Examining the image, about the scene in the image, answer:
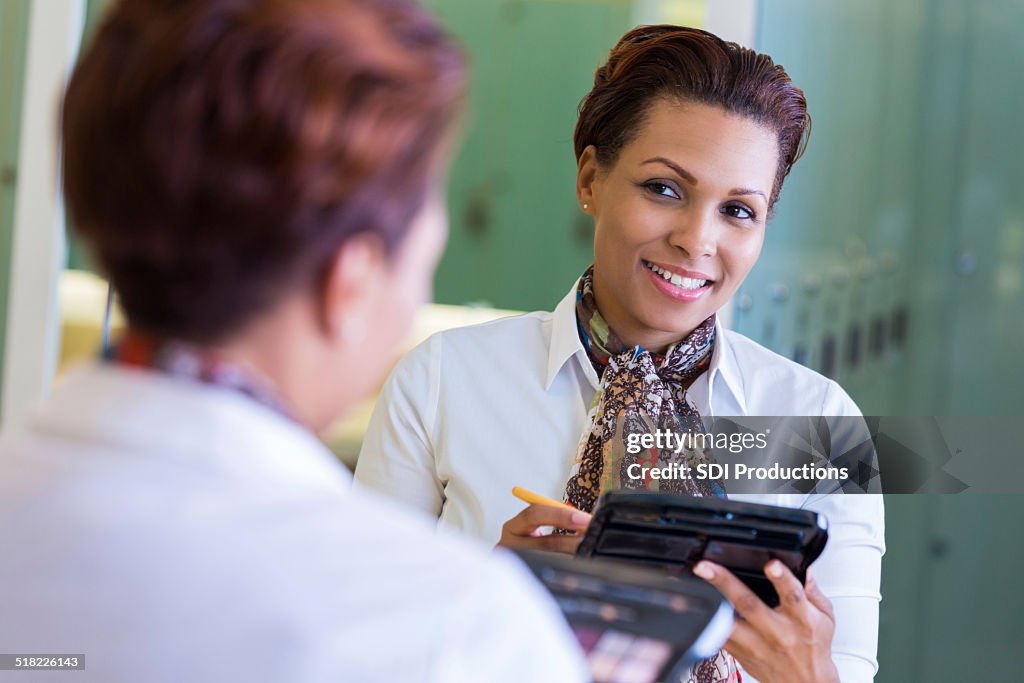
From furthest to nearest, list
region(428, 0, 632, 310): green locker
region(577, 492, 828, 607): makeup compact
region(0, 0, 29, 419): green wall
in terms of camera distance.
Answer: region(0, 0, 29, 419): green wall, region(428, 0, 632, 310): green locker, region(577, 492, 828, 607): makeup compact

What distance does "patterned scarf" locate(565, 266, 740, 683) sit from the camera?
1490 millimetres

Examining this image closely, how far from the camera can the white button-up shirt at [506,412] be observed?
1525 millimetres

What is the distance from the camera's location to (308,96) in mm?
580

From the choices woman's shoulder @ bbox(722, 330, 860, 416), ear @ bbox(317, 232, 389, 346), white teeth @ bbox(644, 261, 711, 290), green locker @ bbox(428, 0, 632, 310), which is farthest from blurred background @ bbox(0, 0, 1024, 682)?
ear @ bbox(317, 232, 389, 346)

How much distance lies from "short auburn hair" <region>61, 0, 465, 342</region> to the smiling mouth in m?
0.90

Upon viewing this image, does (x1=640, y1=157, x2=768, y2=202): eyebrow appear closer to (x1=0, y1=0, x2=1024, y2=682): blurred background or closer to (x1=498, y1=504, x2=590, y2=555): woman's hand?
(x1=498, y1=504, x2=590, y2=555): woman's hand

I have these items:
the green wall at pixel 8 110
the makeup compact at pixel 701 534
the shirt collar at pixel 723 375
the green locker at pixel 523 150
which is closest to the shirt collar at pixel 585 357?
the shirt collar at pixel 723 375

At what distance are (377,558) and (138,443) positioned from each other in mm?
140

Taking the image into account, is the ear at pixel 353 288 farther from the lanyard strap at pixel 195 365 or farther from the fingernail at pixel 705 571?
the fingernail at pixel 705 571

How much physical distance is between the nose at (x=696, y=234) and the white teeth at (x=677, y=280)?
1.4 inches

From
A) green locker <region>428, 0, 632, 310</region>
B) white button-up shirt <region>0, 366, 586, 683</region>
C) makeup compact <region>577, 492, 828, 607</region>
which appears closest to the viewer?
white button-up shirt <region>0, 366, 586, 683</region>

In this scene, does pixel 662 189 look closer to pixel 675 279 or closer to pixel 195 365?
pixel 675 279

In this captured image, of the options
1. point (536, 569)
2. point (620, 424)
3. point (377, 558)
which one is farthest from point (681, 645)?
point (620, 424)

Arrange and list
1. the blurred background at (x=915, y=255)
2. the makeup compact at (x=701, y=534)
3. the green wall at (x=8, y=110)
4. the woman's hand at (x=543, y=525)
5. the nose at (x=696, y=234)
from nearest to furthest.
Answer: the makeup compact at (x=701, y=534) < the woman's hand at (x=543, y=525) < the nose at (x=696, y=234) < the blurred background at (x=915, y=255) < the green wall at (x=8, y=110)
